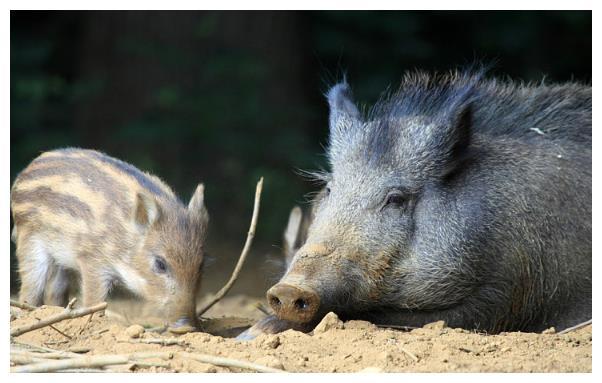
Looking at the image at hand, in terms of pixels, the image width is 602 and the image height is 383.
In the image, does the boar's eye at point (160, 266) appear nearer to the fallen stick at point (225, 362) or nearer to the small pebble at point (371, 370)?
the fallen stick at point (225, 362)

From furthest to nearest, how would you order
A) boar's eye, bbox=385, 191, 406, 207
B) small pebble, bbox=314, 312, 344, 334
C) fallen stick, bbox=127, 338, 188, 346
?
1. boar's eye, bbox=385, 191, 406, 207
2. small pebble, bbox=314, 312, 344, 334
3. fallen stick, bbox=127, 338, 188, 346

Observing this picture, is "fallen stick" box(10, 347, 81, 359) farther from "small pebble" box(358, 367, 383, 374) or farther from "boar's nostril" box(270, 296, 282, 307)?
"small pebble" box(358, 367, 383, 374)

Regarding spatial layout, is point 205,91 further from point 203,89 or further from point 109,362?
point 109,362

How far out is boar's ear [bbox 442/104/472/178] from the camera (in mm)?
4965

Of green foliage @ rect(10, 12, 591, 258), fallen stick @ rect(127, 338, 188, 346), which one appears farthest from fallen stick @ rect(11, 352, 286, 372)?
green foliage @ rect(10, 12, 591, 258)

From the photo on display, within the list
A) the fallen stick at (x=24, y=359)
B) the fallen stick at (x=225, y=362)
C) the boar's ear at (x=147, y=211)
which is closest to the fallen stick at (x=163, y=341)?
the fallen stick at (x=225, y=362)

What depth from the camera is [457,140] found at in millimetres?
4996

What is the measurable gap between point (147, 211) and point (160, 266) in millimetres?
306

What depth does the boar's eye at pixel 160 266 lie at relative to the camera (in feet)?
16.3

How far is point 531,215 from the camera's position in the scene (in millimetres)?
5113

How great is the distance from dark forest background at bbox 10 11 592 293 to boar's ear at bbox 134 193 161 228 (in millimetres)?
4800

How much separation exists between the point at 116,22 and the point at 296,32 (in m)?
2.09

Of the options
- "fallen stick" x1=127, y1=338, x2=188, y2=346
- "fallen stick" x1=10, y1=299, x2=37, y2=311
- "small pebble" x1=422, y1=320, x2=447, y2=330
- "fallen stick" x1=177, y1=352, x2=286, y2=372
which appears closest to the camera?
"fallen stick" x1=177, y1=352, x2=286, y2=372

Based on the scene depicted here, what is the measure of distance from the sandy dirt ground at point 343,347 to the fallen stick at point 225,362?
2 centimetres
